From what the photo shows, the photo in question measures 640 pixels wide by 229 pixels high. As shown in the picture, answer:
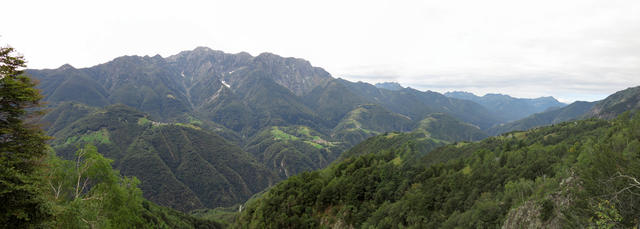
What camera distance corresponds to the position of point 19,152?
1789 centimetres

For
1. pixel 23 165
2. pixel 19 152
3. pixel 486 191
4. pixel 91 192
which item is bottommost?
pixel 486 191

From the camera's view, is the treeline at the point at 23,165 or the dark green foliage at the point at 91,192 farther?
the dark green foliage at the point at 91,192

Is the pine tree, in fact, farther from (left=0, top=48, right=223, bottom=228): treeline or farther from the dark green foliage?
the dark green foliage

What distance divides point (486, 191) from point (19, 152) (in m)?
72.9

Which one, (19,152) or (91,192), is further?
(91,192)

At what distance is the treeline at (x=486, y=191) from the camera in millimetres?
19609

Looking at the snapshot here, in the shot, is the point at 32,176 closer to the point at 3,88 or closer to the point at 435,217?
the point at 3,88

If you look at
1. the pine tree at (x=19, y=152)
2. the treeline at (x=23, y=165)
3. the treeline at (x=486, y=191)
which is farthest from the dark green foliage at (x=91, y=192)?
the treeline at (x=486, y=191)

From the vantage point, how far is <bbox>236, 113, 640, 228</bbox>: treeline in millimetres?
19609

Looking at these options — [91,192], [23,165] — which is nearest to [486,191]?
[91,192]

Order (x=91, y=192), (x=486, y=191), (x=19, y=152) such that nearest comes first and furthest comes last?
1. (x=19, y=152)
2. (x=91, y=192)
3. (x=486, y=191)

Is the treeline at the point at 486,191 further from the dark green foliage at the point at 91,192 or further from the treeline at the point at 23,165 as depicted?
the dark green foliage at the point at 91,192

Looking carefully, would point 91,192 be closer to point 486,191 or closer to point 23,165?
point 23,165

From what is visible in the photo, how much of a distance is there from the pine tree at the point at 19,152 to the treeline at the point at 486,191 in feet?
113
